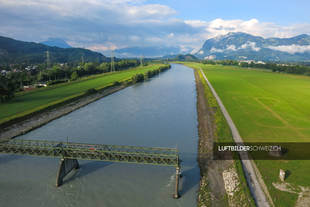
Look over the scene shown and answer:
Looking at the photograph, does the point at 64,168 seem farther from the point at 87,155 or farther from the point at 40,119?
the point at 40,119

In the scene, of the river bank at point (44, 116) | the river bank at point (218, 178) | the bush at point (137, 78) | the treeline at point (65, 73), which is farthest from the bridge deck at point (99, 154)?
the bush at point (137, 78)

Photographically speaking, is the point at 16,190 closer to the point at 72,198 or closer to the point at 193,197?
the point at 72,198

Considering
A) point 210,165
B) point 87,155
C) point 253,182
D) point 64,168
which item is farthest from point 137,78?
point 253,182

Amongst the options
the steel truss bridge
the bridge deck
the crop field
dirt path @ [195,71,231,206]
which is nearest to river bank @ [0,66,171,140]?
the steel truss bridge

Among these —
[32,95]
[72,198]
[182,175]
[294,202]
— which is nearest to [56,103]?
[32,95]

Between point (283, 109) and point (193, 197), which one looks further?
point (283, 109)

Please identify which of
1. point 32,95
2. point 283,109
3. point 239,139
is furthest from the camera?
point 32,95

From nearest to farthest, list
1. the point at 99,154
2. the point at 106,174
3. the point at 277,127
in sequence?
the point at 99,154
the point at 106,174
the point at 277,127

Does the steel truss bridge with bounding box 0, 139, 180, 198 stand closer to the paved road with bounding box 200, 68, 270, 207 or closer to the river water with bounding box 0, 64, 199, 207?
the river water with bounding box 0, 64, 199, 207

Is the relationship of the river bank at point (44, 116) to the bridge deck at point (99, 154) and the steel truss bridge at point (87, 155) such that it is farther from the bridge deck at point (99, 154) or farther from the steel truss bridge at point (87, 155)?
the bridge deck at point (99, 154)
